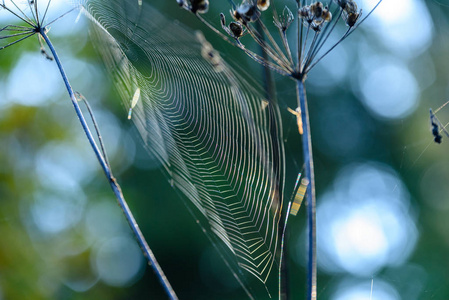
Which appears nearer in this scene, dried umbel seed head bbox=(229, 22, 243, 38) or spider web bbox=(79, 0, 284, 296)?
dried umbel seed head bbox=(229, 22, 243, 38)

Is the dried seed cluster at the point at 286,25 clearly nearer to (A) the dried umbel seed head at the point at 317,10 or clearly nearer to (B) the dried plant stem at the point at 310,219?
(A) the dried umbel seed head at the point at 317,10

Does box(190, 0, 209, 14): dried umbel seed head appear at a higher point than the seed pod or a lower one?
lower

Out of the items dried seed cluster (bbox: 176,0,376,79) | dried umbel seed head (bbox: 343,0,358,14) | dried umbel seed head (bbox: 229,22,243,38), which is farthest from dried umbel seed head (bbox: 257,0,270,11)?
dried umbel seed head (bbox: 343,0,358,14)

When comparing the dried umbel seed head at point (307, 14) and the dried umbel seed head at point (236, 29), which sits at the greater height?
the dried umbel seed head at point (307, 14)

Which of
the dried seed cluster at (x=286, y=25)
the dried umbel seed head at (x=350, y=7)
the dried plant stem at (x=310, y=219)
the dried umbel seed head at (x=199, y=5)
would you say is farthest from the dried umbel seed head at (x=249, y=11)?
the dried plant stem at (x=310, y=219)

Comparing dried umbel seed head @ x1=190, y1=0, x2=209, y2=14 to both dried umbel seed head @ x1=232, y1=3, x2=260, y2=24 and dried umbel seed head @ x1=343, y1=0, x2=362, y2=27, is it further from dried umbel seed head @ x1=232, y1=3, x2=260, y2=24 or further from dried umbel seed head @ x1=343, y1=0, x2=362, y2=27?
dried umbel seed head @ x1=343, y1=0, x2=362, y2=27

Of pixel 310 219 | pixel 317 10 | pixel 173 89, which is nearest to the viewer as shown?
pixel 310 219

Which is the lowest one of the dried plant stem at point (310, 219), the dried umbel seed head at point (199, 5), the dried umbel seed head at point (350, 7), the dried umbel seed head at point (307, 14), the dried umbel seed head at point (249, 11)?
the dried plant stem at point (310, 219)

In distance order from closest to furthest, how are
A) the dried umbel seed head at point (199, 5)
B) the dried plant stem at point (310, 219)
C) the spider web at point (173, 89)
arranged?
the dried plant stem at point (310, 219)
the dried umbel seed head at point (199, 5)
the spider web at point (173, 89)

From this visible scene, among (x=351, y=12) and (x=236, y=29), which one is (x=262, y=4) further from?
(x=351, y=12)

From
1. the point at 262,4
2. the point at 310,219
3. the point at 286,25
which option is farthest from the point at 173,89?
the point at 310,219

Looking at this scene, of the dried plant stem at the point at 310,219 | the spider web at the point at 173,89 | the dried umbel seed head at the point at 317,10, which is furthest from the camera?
the spider web at the point at 173,89

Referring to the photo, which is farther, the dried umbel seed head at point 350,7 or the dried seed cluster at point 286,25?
the dried umbel seed head at point 350,7
